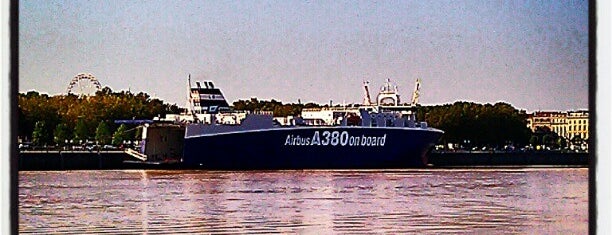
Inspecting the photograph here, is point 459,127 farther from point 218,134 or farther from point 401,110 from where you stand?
point 218,134

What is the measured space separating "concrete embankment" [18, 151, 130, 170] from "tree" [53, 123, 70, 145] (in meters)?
0.33

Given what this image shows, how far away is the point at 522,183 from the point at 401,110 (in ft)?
18.7

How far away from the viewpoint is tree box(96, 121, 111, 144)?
15.5m

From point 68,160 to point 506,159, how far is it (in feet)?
23.9

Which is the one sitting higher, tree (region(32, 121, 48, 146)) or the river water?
tree (region(32, 121, 48, 146))

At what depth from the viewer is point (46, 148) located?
49.4 ft

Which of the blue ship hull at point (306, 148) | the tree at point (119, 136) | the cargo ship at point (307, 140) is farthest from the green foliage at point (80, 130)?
the blue ship hull at point (306, 148)

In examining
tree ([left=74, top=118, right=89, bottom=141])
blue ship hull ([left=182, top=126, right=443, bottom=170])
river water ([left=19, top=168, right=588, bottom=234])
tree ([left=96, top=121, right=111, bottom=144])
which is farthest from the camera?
tree ([left=74, top=118, right=89, bottom=141])

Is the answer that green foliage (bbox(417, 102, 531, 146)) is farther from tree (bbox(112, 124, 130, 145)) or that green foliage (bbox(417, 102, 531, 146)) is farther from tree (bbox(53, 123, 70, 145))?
tree (bbox(53, 123, 70, 145))

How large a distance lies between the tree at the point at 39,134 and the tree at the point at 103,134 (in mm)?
751

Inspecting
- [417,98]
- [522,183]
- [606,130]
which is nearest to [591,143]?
[606,130]

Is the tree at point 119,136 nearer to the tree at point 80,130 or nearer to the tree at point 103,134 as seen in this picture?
the tree at point 103,134

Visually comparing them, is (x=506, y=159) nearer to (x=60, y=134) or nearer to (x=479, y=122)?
(x=479, y=122)

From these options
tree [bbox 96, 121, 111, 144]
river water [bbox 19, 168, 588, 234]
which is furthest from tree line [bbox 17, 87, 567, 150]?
river water [bbox 19, 168, 588, 234]
